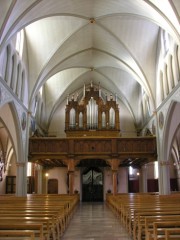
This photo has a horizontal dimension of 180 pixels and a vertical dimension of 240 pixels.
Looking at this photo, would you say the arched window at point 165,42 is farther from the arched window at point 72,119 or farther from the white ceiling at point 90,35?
the arched window at point 72,119

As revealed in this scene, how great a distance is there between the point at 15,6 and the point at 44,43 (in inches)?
283

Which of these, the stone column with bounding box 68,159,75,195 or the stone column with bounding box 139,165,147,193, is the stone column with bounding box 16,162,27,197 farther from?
the stone column with bounding box 139,165,147,193

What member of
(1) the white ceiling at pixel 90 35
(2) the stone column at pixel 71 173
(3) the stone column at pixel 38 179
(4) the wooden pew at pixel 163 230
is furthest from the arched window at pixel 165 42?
(3) the stone column at pixel 38 179

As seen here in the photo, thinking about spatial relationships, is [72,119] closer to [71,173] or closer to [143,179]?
[71,173]

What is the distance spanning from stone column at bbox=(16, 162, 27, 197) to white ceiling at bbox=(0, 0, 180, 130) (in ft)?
17.0

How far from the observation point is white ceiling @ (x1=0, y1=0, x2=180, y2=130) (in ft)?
47.4

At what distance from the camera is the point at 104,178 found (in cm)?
2927

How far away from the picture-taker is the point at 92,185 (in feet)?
96.1

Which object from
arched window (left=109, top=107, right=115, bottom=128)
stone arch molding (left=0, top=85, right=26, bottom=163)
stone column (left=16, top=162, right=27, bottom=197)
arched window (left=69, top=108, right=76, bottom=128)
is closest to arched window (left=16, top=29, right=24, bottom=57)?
stone arch molding (left=0, top=85, right=26, bottom=163)

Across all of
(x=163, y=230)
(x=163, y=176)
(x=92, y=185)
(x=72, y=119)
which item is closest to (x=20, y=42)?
(x=72, y=119)

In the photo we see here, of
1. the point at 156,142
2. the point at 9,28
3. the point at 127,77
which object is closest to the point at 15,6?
the point at 9,28

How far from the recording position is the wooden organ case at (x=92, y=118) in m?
25.0

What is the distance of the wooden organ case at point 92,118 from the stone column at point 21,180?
610 centimetres

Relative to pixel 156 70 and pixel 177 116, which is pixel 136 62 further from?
pixel 177 116
